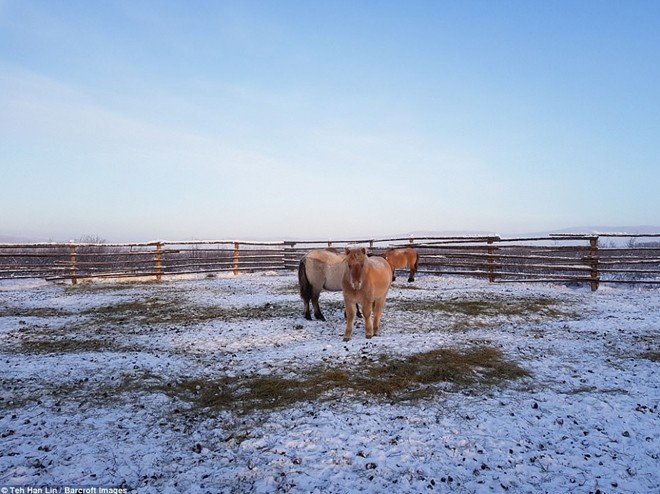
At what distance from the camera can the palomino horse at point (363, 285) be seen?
6.83m

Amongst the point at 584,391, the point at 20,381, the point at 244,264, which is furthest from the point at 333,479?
the point at 244,264

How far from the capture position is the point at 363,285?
7.12 m

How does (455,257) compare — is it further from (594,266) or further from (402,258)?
(594,266)

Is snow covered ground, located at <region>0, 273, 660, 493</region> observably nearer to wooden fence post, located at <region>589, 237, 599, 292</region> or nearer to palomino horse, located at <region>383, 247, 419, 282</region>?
wooden fence post, located at <region>589, 237, 599, 292</region>

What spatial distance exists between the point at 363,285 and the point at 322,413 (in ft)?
10.4

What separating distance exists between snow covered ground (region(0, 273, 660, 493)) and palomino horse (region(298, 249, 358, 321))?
2.37 feet

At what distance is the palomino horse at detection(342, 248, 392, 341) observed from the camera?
6832 millimetres

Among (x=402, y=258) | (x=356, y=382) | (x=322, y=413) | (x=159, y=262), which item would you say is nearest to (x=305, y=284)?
(x=356, y=382)

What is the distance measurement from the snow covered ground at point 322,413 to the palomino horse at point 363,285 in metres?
0.39

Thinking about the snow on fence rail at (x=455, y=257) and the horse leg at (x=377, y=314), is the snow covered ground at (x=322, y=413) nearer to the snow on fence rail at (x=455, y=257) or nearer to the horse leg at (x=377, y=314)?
the horse leg at (x=377, y=314)

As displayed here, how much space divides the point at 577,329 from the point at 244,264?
58.6 feet

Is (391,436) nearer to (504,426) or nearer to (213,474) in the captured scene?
(504,426)

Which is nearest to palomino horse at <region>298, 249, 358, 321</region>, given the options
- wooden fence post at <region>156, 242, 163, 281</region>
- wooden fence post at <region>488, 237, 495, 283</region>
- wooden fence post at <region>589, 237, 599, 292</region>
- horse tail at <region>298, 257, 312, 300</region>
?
horse tail at <region>298, 257, 312, 300</region>

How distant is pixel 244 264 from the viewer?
73.8 feet
